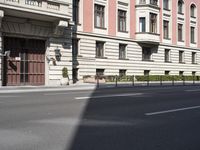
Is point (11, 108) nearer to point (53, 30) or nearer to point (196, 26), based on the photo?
point (53, 30)

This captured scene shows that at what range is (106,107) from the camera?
44.2 feet

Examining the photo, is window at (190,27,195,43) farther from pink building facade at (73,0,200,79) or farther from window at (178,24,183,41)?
window at (178,24,183,41)

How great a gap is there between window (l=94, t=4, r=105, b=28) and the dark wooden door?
9304 millimetres

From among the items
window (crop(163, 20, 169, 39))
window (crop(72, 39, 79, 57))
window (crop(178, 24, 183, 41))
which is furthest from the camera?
window (crop(178, 24, 183, 41))

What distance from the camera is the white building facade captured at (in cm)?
2878

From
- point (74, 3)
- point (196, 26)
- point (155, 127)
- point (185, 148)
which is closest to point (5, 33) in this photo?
point (74, 3)

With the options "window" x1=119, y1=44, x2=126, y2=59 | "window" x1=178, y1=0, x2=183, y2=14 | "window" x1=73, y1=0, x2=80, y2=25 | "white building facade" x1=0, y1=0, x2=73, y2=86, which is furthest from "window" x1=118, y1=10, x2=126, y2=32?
"window" x1=178, y1=0, x2=183, y2=14

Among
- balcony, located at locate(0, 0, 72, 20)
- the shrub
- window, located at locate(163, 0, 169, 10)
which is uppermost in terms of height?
window, located at locate(163, 0, 169, 10)

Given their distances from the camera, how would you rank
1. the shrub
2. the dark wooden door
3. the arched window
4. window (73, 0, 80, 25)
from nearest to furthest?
the dark wooden door < the shrub < window (73, 0, 80, 25) < the arched window

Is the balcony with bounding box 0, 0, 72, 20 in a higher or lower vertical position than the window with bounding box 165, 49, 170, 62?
higher

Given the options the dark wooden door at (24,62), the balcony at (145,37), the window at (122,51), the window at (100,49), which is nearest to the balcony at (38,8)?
the dark wooden door at (24,62)

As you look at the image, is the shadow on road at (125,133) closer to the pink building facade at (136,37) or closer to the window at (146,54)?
the pink building facade at (136,37)

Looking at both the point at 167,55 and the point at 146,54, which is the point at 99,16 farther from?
the point at 167,55

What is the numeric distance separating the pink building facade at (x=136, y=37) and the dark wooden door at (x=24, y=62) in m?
5.66
